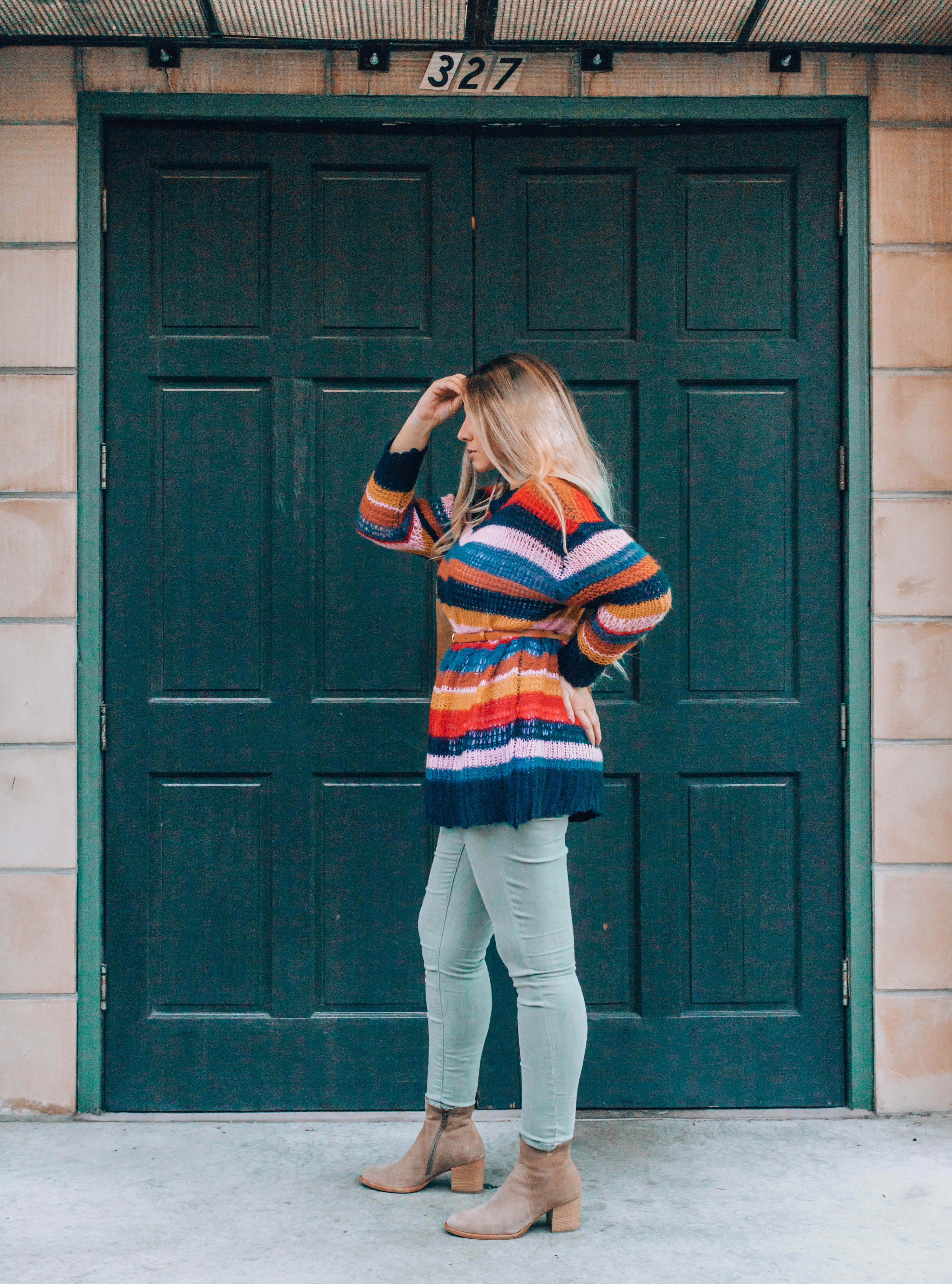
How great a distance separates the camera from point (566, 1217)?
2.28 m

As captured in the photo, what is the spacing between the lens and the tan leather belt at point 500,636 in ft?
7.50

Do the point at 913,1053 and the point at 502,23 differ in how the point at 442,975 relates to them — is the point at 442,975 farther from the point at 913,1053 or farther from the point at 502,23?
the point at 502,23

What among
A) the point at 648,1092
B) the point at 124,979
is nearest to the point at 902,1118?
the point at 648,1092

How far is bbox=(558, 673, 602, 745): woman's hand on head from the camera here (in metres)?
2.28

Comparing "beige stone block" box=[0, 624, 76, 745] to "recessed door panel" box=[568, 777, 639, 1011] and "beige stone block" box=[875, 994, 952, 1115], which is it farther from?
"beige stone block" box=[875, 994, 952, 1115]

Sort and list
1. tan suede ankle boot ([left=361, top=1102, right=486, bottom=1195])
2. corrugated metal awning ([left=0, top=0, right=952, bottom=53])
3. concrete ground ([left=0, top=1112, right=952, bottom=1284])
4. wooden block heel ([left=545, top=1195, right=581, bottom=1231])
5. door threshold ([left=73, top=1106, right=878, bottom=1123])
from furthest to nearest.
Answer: door threshold ([left=73, top=1106, right=878, bottom=1123]), corrugated metal awning ([left=0, top=0, right=952, bottom=53]), tan suede ankle boot ([left=361, top=1102, right=486, bottom=1195]), wooden block heel ([left=545, top=1195, right=581, bottom=1231]), concrete ground ([left=0, top=1112, right=952, bottom=1284])

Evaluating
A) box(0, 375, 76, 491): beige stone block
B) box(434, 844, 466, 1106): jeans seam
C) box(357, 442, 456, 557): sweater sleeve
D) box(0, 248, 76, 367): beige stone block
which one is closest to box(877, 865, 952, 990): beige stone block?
box(434, 844, 466, 1106): jeans seam

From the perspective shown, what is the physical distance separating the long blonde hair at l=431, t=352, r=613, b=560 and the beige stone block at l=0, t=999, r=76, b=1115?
5.92 ft

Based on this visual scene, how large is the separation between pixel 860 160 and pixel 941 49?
371mm

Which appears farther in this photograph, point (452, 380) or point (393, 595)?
point (393, 595)

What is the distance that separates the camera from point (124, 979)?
292cm

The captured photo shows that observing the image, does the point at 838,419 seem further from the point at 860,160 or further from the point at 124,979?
the point at 124,979

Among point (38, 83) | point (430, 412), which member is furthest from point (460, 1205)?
point (38, 83)

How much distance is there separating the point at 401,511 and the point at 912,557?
1.45 m
